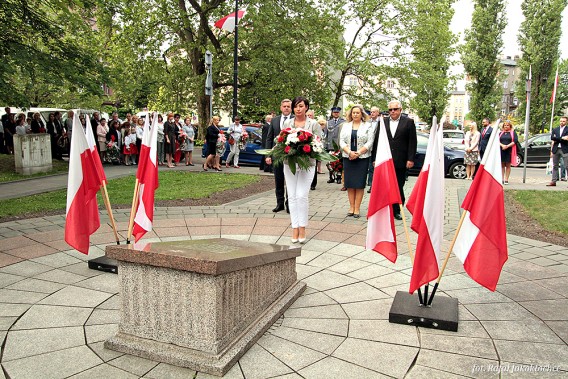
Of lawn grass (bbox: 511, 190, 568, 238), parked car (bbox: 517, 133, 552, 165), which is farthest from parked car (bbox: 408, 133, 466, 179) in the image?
parked car (bbox: 517, 133, 552, 165)

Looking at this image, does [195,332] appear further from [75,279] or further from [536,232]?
[536,232]

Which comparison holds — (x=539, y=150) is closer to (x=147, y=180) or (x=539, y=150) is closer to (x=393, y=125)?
(x=393, y=125)

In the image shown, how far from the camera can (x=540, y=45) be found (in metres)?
49.6

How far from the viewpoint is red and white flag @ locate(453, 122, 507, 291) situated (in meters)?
3.78

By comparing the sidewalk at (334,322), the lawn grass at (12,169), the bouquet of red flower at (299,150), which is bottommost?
the sidewalk at (334,322)

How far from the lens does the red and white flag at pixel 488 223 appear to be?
12.4ft

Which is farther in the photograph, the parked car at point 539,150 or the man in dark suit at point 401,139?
the parked car at point 539,150

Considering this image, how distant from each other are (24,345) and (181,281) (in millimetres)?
1390

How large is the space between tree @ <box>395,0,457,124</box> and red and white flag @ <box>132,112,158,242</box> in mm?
25240

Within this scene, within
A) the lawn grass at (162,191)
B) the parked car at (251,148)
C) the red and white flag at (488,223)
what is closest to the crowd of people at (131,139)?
the parked car at (251,148)

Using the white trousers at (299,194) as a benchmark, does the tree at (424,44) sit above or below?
above

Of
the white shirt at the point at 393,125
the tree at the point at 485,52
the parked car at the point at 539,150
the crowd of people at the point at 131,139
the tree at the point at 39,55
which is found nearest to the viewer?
the white shirt at the point at 393,125

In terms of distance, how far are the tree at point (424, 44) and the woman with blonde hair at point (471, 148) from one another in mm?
13933

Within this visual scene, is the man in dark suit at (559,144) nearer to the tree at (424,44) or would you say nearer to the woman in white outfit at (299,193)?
the woman in white outfit at (299,193)
